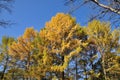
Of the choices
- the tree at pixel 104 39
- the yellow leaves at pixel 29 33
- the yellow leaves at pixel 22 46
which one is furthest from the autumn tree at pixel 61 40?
the yellow leaves at pixel 29 33

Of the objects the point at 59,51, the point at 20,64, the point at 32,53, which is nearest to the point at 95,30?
the point at 59,51

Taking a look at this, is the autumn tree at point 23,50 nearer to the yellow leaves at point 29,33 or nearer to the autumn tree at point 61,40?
the yellow leaves at point 29,33

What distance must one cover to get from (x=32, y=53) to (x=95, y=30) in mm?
5936

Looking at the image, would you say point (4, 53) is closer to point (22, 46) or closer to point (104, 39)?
point (22, 46)

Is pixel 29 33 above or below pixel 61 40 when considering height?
above

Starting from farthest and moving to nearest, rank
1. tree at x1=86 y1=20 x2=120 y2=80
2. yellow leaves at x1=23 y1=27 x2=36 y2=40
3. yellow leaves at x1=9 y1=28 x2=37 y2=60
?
yellow leaves at x1=23 y1=27 x2=36 y2=40, yellow leaves at x1=9 y1=28 x2=37 y2=60, tree at x1=86 y1=20 x2=120 y2=80

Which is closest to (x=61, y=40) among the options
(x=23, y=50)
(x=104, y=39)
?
(x=104, y=39)

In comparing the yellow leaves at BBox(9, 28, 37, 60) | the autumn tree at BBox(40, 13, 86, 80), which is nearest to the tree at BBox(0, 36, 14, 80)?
the yellow leaves at BBox(9, 28, 37, 60)

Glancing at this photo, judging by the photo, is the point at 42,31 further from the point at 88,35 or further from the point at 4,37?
the point at 4,37

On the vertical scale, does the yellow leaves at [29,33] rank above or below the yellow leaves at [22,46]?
above

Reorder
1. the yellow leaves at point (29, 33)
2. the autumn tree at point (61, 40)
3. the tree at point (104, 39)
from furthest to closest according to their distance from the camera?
the yellow leaves at point (29, 33), the tree at point (104, 39), the autumn tree at point (61, 40)

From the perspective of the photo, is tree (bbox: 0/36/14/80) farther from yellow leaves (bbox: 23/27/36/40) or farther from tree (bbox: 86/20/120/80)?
tree (bbox: 86/20/120/80)

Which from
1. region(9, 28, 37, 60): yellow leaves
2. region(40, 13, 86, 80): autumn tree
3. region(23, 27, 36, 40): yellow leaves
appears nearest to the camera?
region(40, 13, 86, 80): autumn tree

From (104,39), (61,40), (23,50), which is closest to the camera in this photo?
(61,40)
